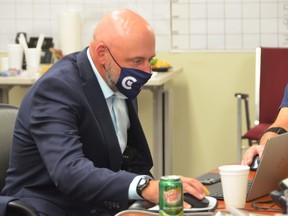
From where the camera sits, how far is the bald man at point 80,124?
191cm

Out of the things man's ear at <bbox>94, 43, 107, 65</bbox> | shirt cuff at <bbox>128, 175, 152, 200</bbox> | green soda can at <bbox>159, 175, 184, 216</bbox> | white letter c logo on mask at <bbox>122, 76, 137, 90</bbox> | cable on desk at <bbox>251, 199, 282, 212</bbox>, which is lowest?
cable on desk at <bbox>251, 199, 282, 212</bbox>

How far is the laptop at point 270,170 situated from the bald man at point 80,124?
36cm

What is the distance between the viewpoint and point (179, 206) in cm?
152

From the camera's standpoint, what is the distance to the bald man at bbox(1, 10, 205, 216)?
6.25 feet

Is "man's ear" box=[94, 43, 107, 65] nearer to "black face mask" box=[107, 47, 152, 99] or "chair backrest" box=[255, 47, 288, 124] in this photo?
"black face mask" box=[107, 47, 152, 99]

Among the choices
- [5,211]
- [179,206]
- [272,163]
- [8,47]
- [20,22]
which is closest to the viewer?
[179,206]

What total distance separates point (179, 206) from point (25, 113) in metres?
0.79

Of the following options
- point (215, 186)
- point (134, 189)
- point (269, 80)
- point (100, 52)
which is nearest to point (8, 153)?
point (100, 52)

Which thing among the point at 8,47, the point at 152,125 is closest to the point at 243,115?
the point at 152,125

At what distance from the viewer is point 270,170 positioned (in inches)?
70.1

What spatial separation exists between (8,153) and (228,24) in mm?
2914

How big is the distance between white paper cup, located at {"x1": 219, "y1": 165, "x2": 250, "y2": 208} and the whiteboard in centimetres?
317

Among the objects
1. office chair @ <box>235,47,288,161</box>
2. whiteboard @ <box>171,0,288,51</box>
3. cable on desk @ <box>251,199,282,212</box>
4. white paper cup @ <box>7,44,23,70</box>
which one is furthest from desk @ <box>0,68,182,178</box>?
cable on desk @ <box>251,199,282,212</box>

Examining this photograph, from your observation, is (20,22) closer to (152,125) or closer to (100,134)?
(152,125)
